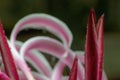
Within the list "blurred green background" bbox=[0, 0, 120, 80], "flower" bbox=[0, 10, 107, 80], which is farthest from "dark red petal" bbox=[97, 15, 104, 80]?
"blurred green background" bbox=[0, 0, 120, 80]

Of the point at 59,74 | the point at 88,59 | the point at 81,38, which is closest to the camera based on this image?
the point at 88,59

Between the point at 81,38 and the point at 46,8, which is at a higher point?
the point at 46,8

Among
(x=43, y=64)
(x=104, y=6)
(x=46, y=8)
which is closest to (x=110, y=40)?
(x=104, y=6)

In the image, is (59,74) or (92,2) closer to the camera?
(59,74)

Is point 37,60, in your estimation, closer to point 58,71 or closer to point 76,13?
point 58,71

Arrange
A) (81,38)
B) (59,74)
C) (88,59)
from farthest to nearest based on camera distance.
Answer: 1. (81,38)
2. (59,74)
3. (88,59)

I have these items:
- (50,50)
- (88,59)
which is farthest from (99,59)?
(50,50)

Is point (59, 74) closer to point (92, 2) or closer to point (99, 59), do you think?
point (99, 59)

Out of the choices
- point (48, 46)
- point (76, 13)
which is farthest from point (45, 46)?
point (76, 13)
